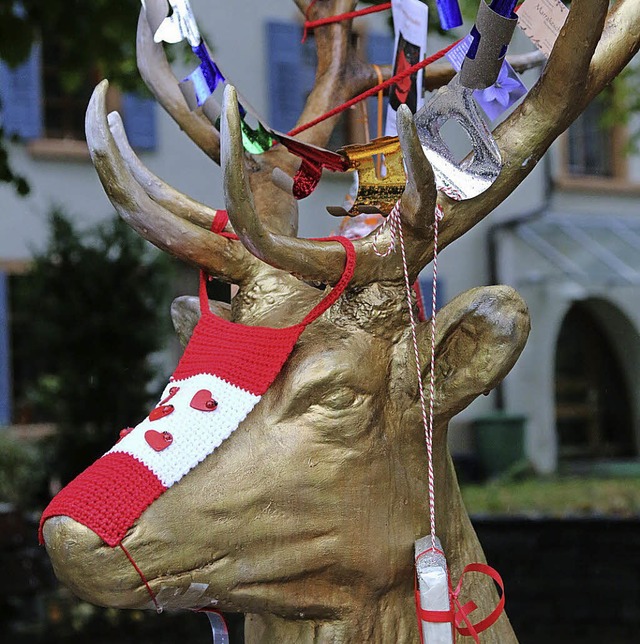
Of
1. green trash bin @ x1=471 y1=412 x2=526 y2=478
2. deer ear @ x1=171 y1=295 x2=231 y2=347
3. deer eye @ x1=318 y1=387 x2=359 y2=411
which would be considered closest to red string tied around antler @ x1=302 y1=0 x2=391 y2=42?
deer ear @ x1=171 y1=295 x2=231 y2=347

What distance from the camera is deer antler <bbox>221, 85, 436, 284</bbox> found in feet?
4.66

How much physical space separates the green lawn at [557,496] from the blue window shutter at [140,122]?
15.8ft

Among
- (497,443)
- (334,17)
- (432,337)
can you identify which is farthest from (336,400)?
(497,443)

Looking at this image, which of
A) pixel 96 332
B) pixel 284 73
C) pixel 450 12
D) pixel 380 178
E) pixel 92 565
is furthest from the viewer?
pixel 284 73

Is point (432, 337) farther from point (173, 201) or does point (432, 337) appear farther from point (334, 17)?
point (334, 17)

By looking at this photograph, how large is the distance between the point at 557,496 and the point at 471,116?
312 inches

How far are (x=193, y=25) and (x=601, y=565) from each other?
348 cm

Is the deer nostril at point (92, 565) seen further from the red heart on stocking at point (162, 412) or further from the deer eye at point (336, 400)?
the deer eye at point (336, 400)

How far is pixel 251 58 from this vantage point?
11.1m

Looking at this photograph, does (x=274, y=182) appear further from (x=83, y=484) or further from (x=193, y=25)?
(x=83, y=484)

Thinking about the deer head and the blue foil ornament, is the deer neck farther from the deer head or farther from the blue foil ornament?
the blue foil ornament

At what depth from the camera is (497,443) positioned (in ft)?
38.7

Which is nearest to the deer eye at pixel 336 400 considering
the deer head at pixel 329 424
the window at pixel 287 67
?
the deer head at pixel 329 424

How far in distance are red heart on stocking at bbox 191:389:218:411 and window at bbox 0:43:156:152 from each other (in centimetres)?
880
